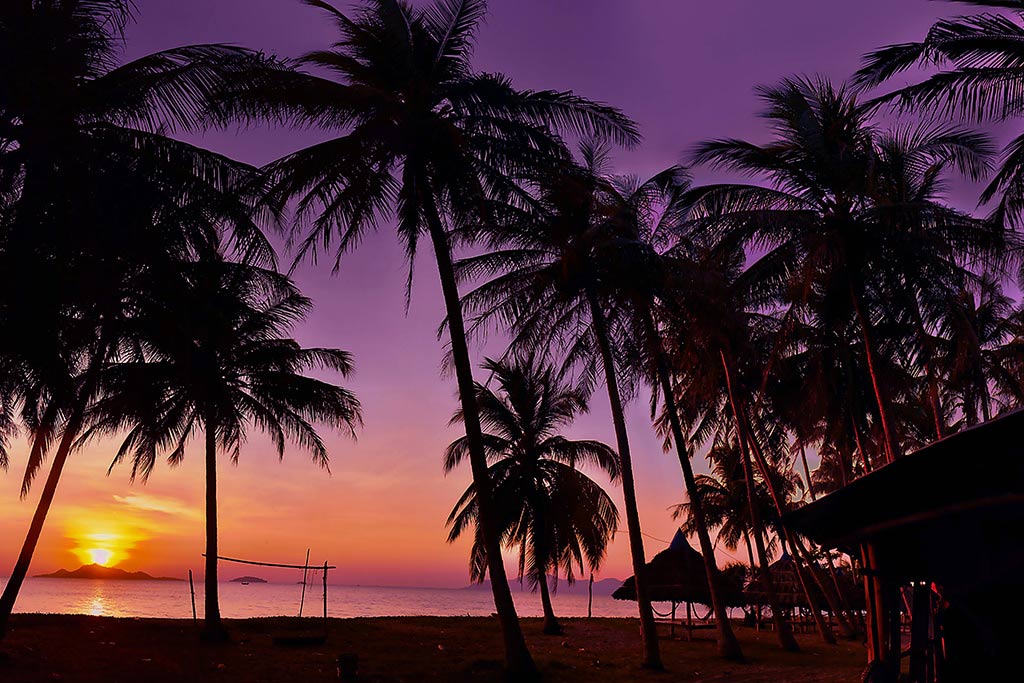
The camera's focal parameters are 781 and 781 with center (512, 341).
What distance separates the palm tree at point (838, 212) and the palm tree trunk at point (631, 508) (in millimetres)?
3311

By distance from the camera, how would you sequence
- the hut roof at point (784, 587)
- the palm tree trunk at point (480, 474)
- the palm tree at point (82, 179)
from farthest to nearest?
the hut roof at point (784, 587) < the palm tree trunk at point (480, 474) < the palm tree at point (82, 179)

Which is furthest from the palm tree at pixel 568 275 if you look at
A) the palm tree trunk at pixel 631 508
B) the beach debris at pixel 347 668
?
the beach debris at pixel 347 668

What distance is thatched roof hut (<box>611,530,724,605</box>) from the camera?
83.3 ft

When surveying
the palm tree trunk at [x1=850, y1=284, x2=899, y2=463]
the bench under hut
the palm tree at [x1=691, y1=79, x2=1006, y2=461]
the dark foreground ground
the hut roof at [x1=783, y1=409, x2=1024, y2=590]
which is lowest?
the dark foreground ground

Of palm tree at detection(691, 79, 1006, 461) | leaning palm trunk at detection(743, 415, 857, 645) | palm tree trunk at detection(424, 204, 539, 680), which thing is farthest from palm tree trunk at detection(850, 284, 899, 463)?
palm tree trunk at detection(424, 204, 539, 680)

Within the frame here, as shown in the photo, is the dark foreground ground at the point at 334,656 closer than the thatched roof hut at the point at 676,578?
Yes

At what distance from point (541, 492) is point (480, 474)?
10.8 metres

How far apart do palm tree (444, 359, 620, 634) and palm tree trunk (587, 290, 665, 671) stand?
6158 millimetres

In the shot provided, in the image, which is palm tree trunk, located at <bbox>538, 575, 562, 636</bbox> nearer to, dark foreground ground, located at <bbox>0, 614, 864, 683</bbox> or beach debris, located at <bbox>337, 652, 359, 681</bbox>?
dark foreground ground, located at <bbox>0, 614, 864, 683</bbox>

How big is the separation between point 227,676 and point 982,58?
612 inches

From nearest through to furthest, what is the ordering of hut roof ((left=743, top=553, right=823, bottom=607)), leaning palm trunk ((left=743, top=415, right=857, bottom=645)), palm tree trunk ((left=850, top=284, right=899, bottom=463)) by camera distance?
palm tree trunk ((left=850, top=284, right=899, bottom=463)), leaning palm trunk ((left=743, top=415, right=857, bottom=645)), hut roof ((left=743, top=553, right=823, bottom=607))

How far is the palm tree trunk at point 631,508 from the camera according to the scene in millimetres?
15922

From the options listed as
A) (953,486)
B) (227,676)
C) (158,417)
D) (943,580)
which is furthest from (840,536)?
(158,417)

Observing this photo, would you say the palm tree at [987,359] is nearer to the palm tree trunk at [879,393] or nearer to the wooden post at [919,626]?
the palm tree trunk at [879,393]
